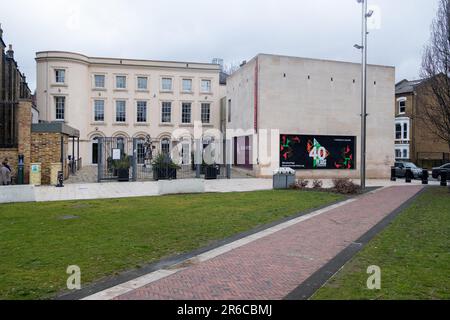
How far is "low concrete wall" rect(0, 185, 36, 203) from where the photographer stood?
1488 centimetres

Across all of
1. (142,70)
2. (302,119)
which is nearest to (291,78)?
(302,119)

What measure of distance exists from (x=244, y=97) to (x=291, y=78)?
4.33 meters

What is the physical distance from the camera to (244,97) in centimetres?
3353

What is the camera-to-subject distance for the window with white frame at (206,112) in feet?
155

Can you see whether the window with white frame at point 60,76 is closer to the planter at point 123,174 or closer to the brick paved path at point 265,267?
the planter at point 123,174

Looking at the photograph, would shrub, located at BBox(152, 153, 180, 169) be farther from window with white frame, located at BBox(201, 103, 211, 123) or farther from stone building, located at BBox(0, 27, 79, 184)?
window with white frame, located at BBox(201, 103, 211, 123)

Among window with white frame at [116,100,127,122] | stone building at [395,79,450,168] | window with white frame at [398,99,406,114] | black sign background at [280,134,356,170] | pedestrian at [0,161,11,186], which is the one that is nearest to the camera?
pedestrian at [0,161,11,186]

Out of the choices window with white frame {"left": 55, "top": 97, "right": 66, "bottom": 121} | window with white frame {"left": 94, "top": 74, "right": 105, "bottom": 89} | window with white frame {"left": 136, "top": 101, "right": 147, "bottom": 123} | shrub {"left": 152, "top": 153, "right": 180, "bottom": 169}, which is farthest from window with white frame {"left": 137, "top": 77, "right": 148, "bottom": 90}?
shrub {"left": 152, "top": 153, "right": 180, "bottom": 169}

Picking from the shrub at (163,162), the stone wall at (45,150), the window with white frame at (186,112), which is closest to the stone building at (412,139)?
the window with white frame at (186,112)

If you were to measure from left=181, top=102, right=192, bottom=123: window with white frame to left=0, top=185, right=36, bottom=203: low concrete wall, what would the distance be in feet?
104

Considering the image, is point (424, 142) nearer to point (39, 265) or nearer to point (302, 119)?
point (302, 119)

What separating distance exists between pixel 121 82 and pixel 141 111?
3.76m

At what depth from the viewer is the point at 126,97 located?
45062 millimetres

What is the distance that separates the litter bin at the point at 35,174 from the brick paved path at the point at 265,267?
1502 cm
